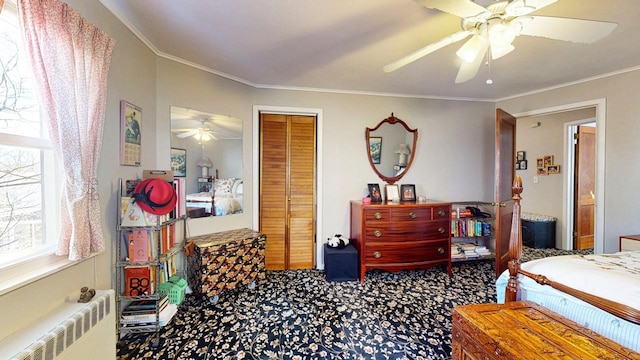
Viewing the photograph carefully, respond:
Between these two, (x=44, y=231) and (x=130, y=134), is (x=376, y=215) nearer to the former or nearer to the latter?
(x=130, y=134)

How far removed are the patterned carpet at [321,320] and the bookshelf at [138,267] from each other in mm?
156

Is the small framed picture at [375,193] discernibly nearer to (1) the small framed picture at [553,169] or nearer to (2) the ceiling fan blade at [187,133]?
(2) the ceiling fan blade at [187,133]

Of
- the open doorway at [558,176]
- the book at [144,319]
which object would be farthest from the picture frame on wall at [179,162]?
the open doorway at [558,176]

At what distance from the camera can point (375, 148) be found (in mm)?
3418

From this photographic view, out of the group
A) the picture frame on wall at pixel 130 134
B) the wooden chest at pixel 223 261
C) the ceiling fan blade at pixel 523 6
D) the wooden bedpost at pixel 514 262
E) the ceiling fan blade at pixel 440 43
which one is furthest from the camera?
the wooden chest at pixel 223 261

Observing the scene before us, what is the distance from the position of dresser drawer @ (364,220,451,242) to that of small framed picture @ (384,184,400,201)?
18.4 inches

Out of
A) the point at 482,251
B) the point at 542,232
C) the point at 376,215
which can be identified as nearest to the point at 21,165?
the point at 376,215

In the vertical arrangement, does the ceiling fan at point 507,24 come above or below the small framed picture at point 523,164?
above

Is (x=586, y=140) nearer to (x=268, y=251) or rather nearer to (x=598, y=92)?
(x=598, y=92)

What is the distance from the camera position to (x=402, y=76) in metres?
2.83

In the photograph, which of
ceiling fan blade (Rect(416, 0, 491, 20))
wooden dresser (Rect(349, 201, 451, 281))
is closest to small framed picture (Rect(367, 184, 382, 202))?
wooden dresser (Rect(349, 201, 451, 281))

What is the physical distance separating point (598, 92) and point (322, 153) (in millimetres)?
3103

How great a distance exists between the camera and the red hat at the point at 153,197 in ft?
5.88

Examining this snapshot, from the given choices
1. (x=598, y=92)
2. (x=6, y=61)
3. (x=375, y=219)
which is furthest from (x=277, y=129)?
(x=598, y=92)
